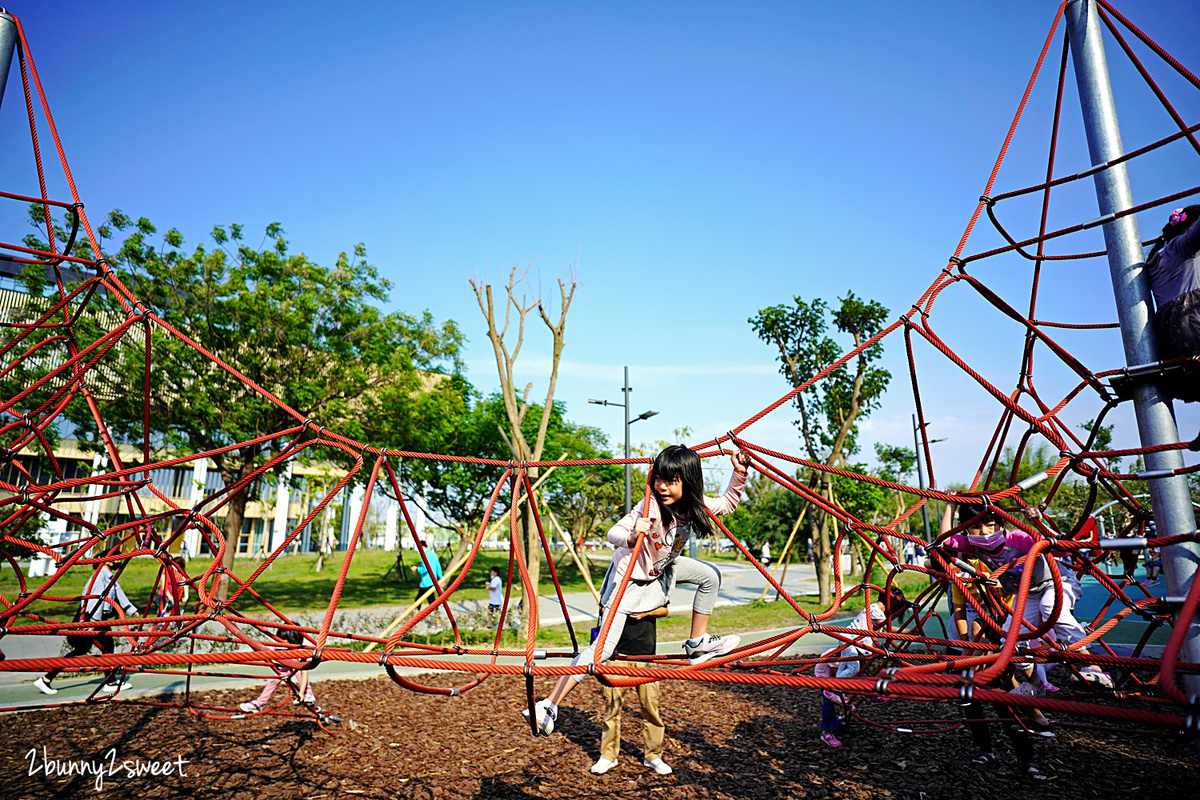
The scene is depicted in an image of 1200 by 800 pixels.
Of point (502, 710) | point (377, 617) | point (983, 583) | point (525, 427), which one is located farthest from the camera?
point (525, 427)

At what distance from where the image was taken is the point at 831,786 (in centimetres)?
389

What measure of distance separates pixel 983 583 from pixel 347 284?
12.0 meters

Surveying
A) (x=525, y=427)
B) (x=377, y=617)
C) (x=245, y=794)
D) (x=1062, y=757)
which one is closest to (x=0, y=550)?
(x=245, y=794)

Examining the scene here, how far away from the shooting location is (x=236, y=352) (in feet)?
37.6

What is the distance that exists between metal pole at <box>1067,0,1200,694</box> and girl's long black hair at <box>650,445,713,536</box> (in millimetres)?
1766

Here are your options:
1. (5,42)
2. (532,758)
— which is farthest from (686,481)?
(5,42)

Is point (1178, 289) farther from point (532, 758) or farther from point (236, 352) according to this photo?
point (236, 352)

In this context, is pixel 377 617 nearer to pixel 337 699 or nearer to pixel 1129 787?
pixel 337 699

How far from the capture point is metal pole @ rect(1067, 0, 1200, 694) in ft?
7.06

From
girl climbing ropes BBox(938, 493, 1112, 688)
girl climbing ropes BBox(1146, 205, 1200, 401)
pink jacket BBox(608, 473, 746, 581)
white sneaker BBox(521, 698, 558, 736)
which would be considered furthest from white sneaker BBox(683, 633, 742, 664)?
girl climbing ropes BBox(1146, 205, 1200, 401)

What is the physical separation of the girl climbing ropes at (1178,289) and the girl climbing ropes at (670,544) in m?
1.71

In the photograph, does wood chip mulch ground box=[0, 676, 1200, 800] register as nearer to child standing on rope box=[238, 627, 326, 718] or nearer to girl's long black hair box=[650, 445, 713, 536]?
child standing on rope box=[238, 627, 326, 718]

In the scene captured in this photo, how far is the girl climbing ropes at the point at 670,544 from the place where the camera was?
3168 mm

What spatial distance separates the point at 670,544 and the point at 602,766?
173cm
